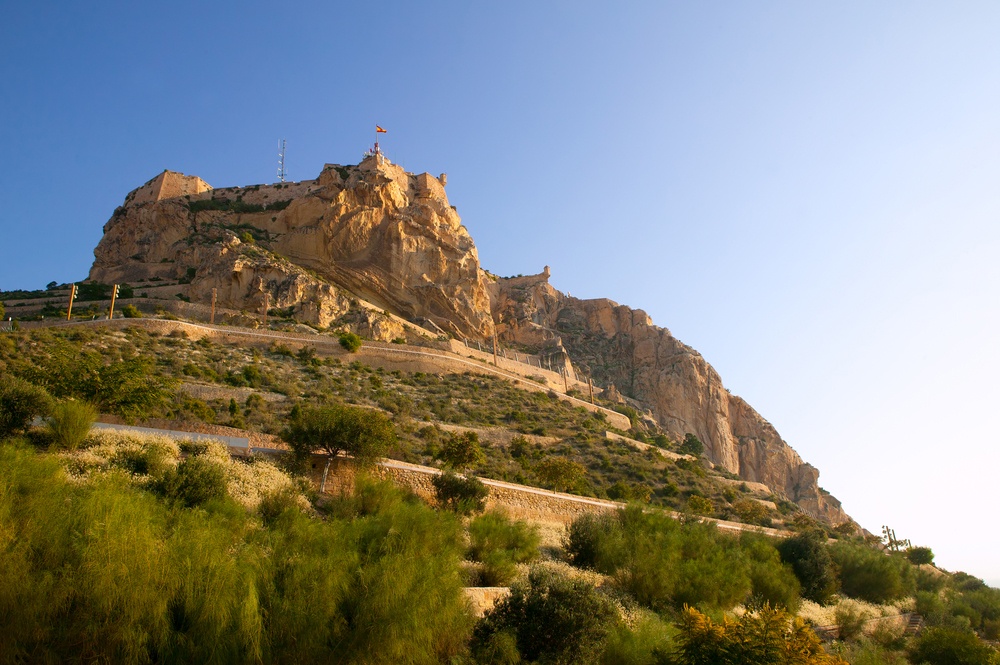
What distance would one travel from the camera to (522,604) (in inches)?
412

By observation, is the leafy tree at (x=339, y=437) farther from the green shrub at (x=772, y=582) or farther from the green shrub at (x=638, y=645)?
the green shrub at (x=772, y=582)

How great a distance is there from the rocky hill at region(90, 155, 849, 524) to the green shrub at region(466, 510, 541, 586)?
3123 centimetres

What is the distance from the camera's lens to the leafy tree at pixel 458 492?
16906 millimetres

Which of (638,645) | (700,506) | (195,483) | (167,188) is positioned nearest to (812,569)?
(700,506)

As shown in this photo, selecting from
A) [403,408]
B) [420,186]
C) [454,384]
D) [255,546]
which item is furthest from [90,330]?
[420,186]

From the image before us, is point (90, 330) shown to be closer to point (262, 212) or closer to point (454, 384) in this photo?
point (454, 384)

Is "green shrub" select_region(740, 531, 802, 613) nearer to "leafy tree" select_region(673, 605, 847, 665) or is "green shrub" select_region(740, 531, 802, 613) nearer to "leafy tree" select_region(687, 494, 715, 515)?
"leafy tree" select_region(673, 605, 847, 665)

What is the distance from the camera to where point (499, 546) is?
14211 millimetres

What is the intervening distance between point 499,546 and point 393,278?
3938 cm

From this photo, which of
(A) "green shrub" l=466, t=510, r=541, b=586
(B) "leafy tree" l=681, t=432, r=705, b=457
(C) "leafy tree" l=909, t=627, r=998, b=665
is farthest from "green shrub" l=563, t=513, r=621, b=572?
(B) "leafy tree" l=681, t=432, r=705, b=457

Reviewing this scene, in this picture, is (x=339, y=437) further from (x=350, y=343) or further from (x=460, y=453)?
(x=350, y=343)

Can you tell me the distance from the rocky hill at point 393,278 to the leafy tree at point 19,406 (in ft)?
95.0

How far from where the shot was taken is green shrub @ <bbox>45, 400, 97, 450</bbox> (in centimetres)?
1392

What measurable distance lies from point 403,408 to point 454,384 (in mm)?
7768
